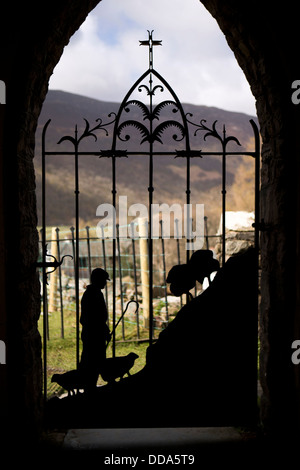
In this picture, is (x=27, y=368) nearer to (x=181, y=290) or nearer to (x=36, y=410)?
(x=36, y=410)

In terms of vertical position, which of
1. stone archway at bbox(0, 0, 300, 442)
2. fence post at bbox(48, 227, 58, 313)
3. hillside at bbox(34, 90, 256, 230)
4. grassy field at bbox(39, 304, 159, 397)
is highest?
hillside at bbox(34, 90, 256, 230)

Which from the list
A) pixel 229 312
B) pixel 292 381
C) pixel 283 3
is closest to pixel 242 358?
pixel 229 312

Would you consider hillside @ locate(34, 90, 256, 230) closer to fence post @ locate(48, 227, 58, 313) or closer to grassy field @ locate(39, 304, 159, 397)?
fence post @ locate(48, 227, 58, 313)

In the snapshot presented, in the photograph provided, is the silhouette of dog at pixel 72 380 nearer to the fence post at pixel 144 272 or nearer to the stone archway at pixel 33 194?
the stone archway at pixel 33 194

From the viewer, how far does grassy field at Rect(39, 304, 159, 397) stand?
4.34 metres

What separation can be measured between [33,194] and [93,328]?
2.89ft

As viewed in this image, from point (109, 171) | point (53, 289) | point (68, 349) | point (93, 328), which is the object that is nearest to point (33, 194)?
point (93, 328)

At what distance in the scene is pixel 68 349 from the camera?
5.00 meters

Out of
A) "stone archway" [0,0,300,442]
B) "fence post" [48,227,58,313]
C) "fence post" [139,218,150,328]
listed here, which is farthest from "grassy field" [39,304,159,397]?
"stone archway" [0,0,300,442]

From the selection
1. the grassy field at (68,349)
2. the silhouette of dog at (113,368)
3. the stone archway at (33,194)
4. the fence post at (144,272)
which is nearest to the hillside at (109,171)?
the grassy field at (68,349)

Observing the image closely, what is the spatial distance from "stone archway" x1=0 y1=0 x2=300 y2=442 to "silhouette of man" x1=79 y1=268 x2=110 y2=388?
33 centimetres

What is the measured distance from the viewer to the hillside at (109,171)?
68.2ft
